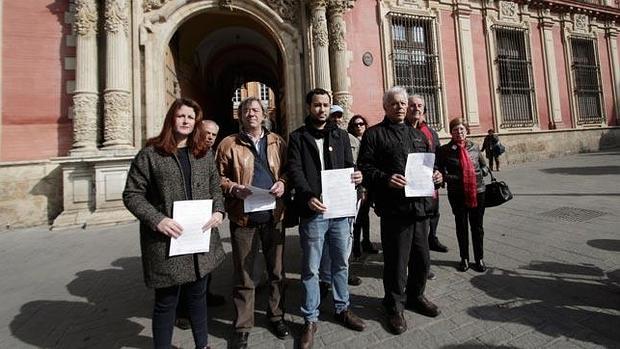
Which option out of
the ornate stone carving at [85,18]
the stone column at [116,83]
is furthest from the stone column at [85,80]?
the stone column at [116,83]

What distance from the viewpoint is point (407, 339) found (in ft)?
7.77

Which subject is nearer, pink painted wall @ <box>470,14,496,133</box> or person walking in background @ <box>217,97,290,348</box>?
person walking in background @ <box>217,97,290,348</box>

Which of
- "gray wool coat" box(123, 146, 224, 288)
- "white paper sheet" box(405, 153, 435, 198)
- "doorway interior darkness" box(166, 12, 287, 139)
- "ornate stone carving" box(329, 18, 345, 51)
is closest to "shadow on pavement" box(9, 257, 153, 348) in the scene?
"gray wool coat" box(123, 146, 224, 288)

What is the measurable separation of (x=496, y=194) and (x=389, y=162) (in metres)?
1.78

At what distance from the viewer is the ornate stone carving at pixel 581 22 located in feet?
48.9

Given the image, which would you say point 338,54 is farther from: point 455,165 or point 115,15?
point 455,165

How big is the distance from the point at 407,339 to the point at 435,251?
→ 2.18 metres

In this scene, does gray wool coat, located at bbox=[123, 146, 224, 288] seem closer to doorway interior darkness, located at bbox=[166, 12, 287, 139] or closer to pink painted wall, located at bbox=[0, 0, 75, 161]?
pink painted wall, located at bbox=[0, 0, 75, 161]

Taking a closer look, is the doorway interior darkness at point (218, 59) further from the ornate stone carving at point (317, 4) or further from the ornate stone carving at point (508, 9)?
the ornate stone carving at point (508, 9)

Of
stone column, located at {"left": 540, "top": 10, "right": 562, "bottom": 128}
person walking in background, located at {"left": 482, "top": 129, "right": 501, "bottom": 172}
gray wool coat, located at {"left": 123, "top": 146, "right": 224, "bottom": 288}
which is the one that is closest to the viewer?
gray wool coat, located at {"left": 123, "top": 146, "right": 224, "bottom": 288}

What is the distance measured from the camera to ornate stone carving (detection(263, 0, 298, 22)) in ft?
31.1

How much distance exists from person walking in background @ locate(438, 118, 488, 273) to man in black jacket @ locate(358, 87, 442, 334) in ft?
3.47

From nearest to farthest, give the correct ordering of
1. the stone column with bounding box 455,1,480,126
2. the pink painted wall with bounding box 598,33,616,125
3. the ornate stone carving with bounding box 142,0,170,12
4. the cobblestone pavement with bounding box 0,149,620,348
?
1. the cobblestone pavement with bounding box 0,149,620,348
2. the ornate stone carving with bounding box 142,0,170,12
3. the stone column with bounding box 455,1,480,126
4. the pink painted wall with bounding box 598,33,616,125

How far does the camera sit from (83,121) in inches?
292
